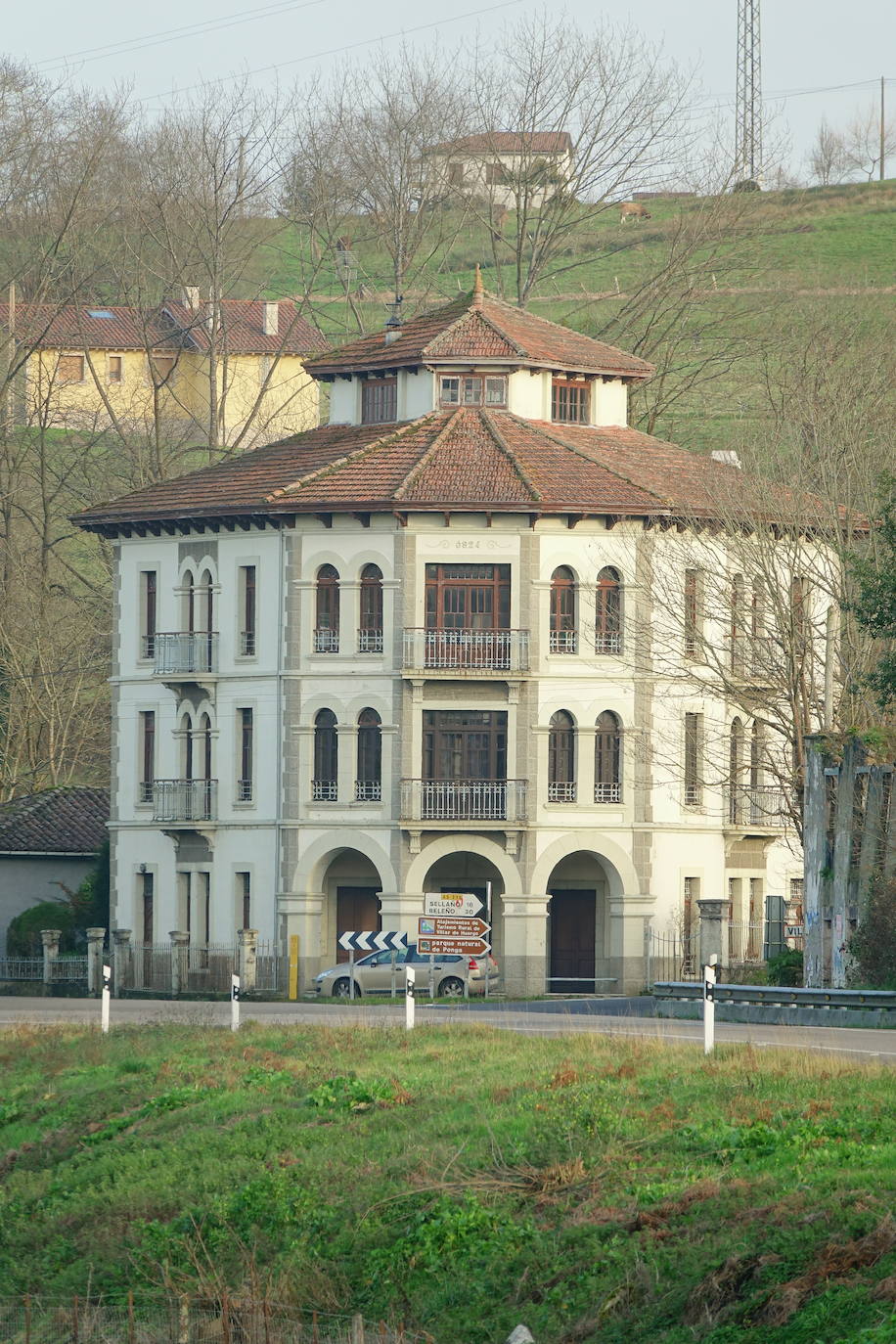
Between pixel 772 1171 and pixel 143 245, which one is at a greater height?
pixel 143 245

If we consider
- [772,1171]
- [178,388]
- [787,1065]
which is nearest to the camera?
[772,1171]

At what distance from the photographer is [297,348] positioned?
321ft

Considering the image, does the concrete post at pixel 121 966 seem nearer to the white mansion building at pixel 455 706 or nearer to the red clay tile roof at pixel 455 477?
the white mansion building at pixel 455 706

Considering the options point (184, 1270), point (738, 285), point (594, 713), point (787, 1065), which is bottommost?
point (184, 1270)

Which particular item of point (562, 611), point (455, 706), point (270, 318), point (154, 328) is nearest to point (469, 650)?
point (455, 706)

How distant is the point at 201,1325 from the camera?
63.7 feet

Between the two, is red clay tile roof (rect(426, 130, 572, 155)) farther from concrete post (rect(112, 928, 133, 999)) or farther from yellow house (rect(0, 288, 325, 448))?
concrete post (rect(112, 928, 133, 999))

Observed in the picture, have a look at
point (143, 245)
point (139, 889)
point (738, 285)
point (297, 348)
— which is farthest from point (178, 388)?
point (139, 889)

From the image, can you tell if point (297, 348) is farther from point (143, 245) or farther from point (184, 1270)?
point (184, 1270)

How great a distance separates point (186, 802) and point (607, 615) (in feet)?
34.2

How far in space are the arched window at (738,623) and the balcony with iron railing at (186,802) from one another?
12.5m

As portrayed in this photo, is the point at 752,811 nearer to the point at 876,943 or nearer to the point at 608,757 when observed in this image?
the point at 608,757

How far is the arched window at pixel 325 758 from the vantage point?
53781mm

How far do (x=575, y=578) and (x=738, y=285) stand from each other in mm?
27909
